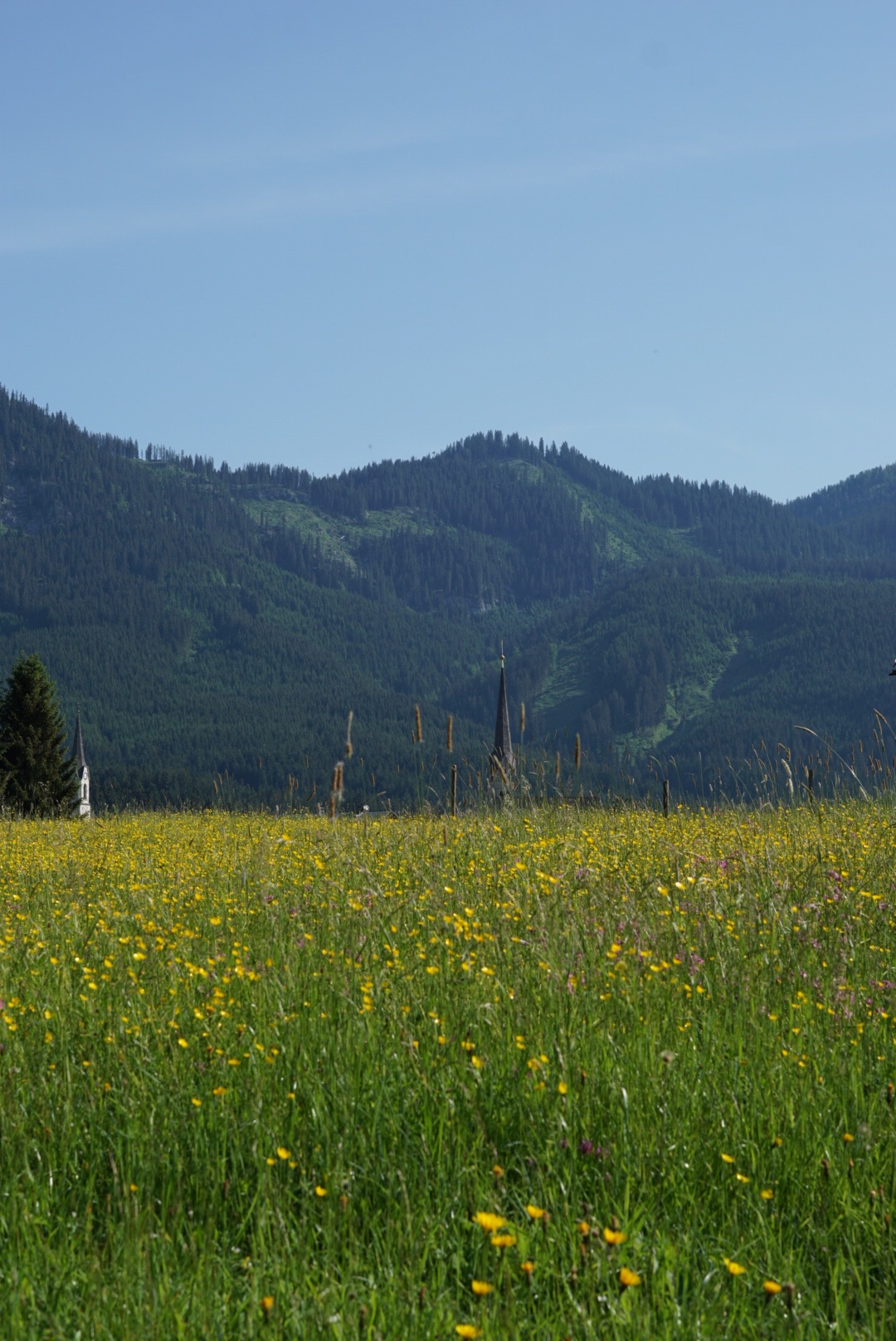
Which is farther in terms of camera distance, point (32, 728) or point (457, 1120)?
point (32, 728)

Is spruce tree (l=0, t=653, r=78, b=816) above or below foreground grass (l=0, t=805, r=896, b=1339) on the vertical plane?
above

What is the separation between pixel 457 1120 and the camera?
3.48 meters

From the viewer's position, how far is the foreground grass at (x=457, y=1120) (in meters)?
2.69

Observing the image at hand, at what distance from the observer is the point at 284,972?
4797mm

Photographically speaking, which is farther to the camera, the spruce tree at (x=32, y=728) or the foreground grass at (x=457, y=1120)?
the spruce tree at (x=32, y=728)

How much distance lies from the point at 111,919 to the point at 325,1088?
123 inches

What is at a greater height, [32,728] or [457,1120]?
[32,728]

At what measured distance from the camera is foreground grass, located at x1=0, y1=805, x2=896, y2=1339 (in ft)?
8.82

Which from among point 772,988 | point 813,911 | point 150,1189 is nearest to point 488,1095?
point 150,1189

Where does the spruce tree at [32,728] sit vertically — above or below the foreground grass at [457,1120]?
above

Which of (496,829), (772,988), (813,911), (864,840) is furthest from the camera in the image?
(496,829)

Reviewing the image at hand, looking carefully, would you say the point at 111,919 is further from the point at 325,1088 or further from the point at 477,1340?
the point at 477,1340

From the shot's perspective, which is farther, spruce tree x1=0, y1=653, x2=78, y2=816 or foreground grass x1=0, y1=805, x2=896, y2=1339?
spruce tree x1=0, y1=653, x2=78, y2=816

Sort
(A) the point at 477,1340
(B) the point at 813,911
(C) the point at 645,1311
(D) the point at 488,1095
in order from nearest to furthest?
(A) the point at 477,1340, (C) the point at 645,1311, (D) the point at 488,1095, (B) the point at 813,911
